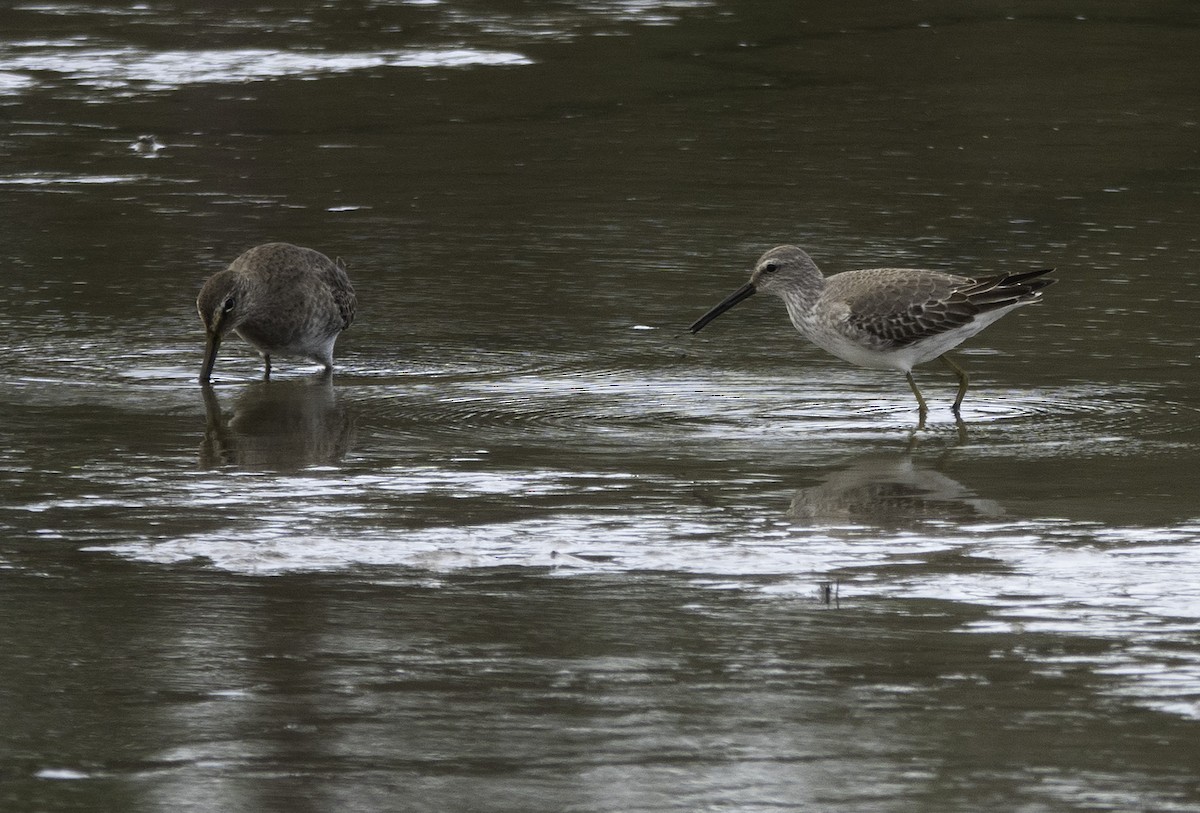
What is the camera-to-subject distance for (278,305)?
33.4 feet

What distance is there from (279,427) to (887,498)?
313cm

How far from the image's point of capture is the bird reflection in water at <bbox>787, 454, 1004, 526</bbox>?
7621 millimetres

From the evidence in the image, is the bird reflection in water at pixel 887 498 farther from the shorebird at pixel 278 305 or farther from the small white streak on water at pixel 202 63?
the small white streak on water at pixel 202 63

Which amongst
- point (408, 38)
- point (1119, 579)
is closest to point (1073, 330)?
point (1119, 579)

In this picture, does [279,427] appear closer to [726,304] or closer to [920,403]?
[726,304]

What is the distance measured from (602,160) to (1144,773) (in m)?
10.9

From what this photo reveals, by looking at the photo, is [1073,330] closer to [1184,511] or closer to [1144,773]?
[1184,511]

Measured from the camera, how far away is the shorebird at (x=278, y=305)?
399 inches

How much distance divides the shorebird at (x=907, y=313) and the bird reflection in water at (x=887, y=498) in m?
1.11

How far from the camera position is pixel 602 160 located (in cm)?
1547

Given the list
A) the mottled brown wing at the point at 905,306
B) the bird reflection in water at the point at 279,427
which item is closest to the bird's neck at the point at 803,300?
the mottled brown wing at the point at 905,306

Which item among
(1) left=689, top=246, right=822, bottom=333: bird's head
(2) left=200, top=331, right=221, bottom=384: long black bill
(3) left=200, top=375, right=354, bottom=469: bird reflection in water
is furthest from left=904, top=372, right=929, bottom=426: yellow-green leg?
(2) left=200, top=331, right=221, bottom=384: long black bill

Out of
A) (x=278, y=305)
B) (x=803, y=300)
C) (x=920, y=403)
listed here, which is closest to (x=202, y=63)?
(x=278, y=305)

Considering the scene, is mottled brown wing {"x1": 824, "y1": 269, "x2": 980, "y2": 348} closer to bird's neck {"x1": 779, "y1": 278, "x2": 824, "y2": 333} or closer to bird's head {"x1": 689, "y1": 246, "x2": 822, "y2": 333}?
bird's neck {"x1": 779, "y1": 278, "x2": 824, "y2": 333}
